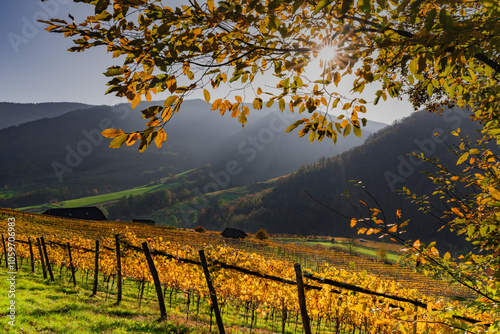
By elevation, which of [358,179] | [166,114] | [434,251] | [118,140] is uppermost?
[166,114]

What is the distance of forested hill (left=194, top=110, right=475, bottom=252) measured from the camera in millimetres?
148500

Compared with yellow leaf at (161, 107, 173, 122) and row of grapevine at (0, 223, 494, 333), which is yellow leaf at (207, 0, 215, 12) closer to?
yellow leaf at (161, 107, 173, 122)

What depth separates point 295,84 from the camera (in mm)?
2461

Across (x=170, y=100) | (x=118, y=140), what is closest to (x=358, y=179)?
(x=170, y=100)

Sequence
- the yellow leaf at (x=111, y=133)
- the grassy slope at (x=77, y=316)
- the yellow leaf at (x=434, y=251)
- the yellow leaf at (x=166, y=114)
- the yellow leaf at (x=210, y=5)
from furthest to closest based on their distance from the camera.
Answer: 1. the grassy slope at (x=77, y=316)
2. the yellow leaf at (x=434, y=251)
3. the yellow leaf at (x=210, y=5)
4. the yellow leaf at (x=166, y=114)
5. the yellow leaf at (x=111, y=133)

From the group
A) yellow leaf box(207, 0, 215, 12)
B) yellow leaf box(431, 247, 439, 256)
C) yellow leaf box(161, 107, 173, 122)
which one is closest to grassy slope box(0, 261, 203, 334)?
yellow leaf box(431, 247, 439, 256)

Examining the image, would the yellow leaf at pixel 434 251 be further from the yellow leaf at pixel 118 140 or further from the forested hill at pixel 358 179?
the forested hill at pixel 358 179

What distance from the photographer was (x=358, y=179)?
14462cm

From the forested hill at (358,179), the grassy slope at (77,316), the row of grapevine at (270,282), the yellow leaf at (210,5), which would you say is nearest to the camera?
the yellow leaf at (210,5)

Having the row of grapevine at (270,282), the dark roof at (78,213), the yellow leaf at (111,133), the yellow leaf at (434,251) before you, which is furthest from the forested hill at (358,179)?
the yellow leaf at (111,133)

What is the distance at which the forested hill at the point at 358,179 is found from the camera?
148500 mm

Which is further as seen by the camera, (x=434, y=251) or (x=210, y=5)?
(x=434, y=251)

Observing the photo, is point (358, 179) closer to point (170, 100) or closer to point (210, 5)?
point (210, 5)

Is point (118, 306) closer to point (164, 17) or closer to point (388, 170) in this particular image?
point (164, 17)
